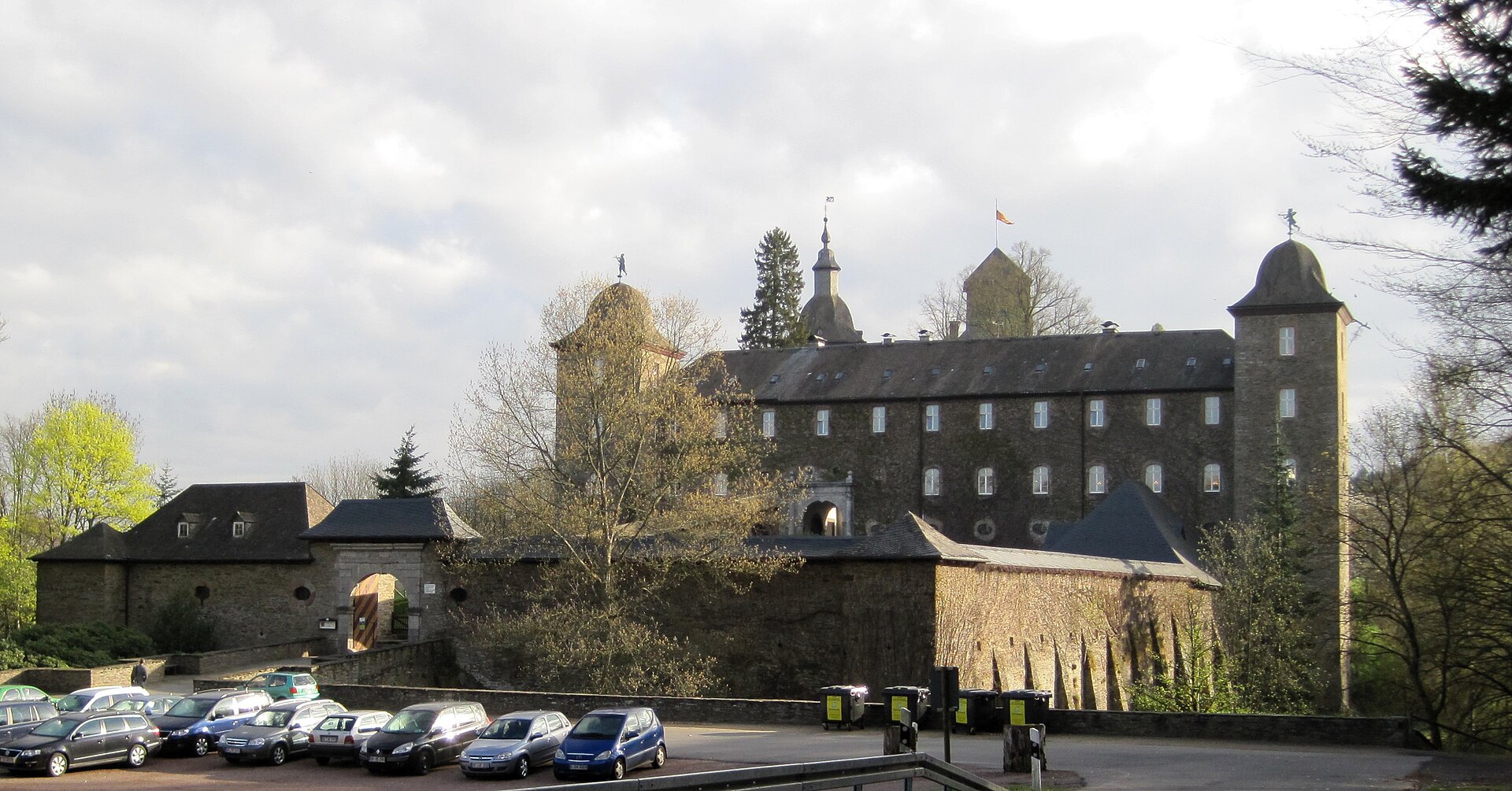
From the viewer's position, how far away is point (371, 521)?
132 ft

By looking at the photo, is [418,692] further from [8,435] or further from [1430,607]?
[8,435]

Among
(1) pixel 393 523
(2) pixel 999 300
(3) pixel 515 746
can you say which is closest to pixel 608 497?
(1) pixel 393 523

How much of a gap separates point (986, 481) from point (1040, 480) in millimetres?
2293

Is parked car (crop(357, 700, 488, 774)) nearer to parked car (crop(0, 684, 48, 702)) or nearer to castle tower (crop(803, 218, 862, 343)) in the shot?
parked car (crop(0, 684, 48, 702))

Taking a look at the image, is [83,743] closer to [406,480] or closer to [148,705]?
[148,705]

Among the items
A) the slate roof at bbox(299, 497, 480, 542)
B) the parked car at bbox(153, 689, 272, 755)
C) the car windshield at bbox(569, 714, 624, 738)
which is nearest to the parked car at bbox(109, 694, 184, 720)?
the parked car at bbox(153, 689, 272, 755)

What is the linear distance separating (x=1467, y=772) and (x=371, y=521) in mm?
29193

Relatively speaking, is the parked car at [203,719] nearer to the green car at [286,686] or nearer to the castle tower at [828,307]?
the green car at [286,686]

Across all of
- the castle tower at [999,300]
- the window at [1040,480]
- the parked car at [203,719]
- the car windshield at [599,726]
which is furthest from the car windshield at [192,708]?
the castle tower at [999,300]

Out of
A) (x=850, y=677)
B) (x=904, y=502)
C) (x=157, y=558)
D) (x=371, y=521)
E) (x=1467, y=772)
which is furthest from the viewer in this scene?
(x=904, y=502)

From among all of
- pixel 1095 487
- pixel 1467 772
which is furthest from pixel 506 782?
pixel 1095 487

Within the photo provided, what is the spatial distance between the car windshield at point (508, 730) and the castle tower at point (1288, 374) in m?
38.0

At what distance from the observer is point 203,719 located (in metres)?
23.6

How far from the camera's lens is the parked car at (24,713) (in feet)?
75.6
